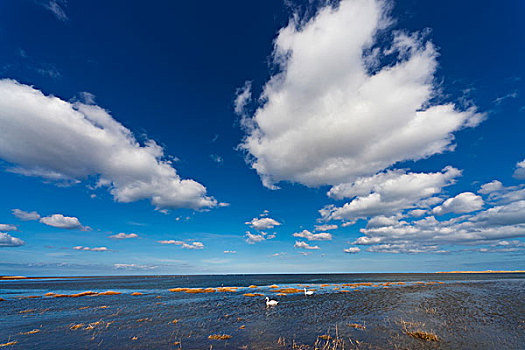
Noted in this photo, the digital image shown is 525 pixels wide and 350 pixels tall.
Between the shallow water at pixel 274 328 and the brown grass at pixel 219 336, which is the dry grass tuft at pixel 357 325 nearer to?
the shallow water at pixel 274 328

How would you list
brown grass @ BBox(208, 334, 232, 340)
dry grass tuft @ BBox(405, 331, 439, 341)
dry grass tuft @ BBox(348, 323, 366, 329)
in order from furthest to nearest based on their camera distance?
dry grass tuft @ BBox(348, 323, 366, 329)
brown grass @ BBox(208, 334, 232, 340)
dry grass tuft @ BBox(405, 331, 439, 341)

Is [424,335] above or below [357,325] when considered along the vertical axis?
below

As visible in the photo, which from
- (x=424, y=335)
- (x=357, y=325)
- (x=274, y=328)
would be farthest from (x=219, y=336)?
(x=424, y=335)

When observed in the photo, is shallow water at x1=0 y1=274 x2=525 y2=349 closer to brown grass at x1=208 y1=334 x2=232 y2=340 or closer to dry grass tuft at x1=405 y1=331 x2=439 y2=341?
dry grass tuft at x1=405 y1=331 x2=439 y2=341

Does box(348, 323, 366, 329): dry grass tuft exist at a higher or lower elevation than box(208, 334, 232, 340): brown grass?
higher

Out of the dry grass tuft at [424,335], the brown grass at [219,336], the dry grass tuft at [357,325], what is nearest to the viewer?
the dry grass tuft at [424,335]

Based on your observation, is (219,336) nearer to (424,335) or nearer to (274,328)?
(274,328)

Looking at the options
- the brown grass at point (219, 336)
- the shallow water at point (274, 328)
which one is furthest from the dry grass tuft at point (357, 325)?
the brown grass at point (219, 336)

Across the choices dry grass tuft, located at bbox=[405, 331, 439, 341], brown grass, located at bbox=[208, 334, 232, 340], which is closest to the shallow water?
dry grass tuft, located at bbox=[405, 331, 439, 341]

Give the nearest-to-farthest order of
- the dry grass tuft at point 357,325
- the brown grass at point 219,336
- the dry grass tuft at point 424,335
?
the dry grass tuft at point 424,335, the brown grass at point 219,336, the dry grass tuft at point 357,325

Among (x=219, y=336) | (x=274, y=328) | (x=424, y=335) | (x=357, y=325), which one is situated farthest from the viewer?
(x=357, y=325)

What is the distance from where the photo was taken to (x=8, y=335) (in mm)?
26828

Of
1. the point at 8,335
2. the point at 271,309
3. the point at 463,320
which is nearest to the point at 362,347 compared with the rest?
the point at 463,320

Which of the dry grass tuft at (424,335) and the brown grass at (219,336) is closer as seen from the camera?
the dry grass tuft at (424,335)
